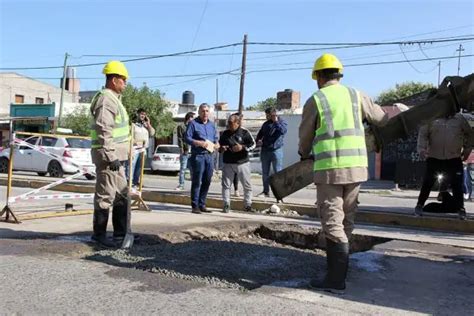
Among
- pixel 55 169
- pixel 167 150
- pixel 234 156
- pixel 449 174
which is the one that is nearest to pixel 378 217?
pixel 449 174

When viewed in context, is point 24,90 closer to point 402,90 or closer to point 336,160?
point 402,90

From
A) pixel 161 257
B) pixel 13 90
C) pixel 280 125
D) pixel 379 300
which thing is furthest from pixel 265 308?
pixel 13 90

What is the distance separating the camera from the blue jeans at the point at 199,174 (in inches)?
355

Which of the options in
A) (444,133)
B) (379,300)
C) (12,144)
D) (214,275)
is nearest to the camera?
(379,300)

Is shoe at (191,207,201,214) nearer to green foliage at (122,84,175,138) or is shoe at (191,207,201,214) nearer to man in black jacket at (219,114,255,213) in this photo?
man in black jacket at (219,114,255,213)

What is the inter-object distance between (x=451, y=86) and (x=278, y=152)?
5854mm

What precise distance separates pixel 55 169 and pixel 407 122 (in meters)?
16.8

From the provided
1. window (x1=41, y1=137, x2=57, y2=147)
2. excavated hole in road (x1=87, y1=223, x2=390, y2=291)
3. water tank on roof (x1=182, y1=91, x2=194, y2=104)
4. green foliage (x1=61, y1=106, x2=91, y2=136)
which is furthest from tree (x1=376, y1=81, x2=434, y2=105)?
excavated hole in road (x1=87, y1=223, x2=390, y2=291)

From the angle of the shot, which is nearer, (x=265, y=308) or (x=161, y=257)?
(x=265, y=308)

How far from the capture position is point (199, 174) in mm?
9008

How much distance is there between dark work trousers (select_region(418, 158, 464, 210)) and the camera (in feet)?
27.3

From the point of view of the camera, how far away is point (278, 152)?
440 inches

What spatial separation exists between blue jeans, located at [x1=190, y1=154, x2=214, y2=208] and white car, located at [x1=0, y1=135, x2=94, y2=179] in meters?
9.77

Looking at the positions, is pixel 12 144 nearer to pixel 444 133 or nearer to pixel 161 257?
pixel 161 257
